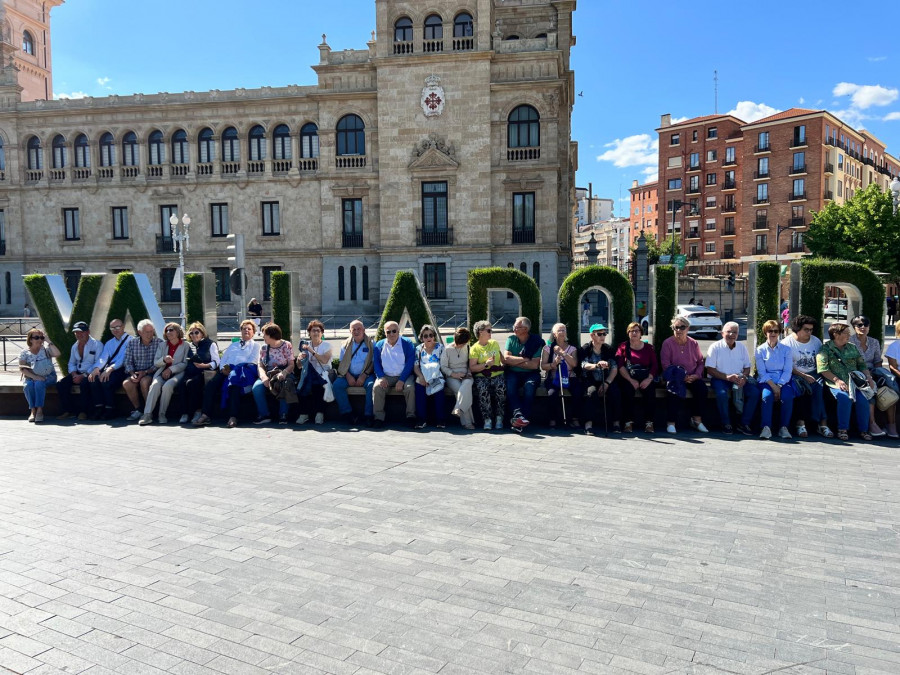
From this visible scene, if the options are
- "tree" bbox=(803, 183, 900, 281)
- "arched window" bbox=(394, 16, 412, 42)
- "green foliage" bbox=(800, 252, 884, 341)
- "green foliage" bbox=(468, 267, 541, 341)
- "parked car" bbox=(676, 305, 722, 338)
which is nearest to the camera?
"green foliage" bbox=(800, 252, 884, 341)

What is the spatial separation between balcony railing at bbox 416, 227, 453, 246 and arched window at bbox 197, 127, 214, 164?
13685 mm

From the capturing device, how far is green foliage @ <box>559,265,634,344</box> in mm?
10242

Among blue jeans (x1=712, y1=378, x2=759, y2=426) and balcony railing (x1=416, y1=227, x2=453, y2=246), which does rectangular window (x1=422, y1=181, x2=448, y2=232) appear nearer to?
balcony railing (x1=416, y1=227, x2=453, y2=246)

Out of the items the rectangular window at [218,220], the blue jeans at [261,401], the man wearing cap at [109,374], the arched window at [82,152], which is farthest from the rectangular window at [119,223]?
the blue jeans at [261,401]

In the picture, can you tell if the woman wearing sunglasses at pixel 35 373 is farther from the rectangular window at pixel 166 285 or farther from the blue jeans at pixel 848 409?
the rectangular window at pixel 166 285

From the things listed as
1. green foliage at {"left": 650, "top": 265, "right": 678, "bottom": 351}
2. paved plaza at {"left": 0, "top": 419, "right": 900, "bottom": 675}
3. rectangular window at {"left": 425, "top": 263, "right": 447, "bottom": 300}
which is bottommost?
paved plaza at {"left": 0, "top": 419, "right": 900, "bottom": 675}

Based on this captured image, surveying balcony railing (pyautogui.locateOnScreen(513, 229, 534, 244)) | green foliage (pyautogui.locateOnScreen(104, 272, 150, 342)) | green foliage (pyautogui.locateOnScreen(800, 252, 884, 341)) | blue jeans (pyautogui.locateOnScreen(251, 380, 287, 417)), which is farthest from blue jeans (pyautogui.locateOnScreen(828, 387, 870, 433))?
balcony railing (pyautogui.locateOnScreen(513, 229, 534, 244))

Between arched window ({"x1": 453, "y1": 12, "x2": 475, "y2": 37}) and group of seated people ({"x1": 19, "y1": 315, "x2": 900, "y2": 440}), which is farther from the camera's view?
arched window ({"x1": 453, "y1": 12, "x2": 475, "y2": 37})

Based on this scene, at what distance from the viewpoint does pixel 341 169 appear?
38.1 m

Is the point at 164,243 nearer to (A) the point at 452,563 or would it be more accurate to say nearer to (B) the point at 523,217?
(B) the point at 523,217

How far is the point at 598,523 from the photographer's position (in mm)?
5449

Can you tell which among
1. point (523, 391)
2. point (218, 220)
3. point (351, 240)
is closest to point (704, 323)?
point (523, 391)

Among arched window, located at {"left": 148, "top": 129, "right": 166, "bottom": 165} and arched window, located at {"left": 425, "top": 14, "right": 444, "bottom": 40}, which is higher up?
arched window, located at {"left": 425, "top": 14, "right": 444, "bottom": 40}

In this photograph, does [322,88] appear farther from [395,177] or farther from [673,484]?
[673,484]
